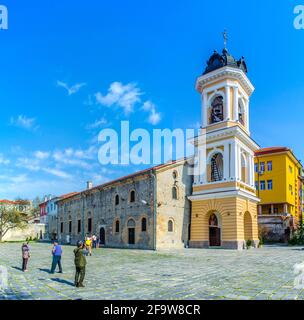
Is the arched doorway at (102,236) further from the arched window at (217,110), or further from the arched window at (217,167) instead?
the arched window at (217,110)

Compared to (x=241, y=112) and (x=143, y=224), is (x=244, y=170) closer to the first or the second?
(x=241, y=112)

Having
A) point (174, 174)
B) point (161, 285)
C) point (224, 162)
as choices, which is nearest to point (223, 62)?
point (224, 162)

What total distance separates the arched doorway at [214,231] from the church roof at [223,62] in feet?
43.9

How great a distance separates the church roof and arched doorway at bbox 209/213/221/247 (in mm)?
13369

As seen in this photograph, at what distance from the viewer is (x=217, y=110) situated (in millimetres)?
29375

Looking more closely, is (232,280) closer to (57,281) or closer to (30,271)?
(57,281)

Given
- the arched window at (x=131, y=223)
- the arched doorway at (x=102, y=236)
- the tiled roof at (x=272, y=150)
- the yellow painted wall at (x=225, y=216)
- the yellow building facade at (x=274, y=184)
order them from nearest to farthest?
the yellow painted wall at (x=225, y=216) < the arched window at (x=131, y=223) < the arched doorway at (x=102, y=236) < the yellow building facade at (x=274, y=184) < the tiled roof at (x=272, y=150)

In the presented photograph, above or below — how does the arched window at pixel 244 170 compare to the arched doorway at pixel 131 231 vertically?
above

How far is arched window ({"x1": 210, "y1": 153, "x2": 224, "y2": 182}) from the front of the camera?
1140 inches

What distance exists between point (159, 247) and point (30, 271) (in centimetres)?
1376

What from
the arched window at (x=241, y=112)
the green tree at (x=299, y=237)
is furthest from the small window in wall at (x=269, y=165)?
the arched window at (x=241, y=112)

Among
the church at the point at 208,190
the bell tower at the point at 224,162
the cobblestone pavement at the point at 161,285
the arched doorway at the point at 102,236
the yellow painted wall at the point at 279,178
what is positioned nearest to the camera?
the cobblestone pavement at the point at 161,285

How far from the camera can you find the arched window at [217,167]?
1140 inches
